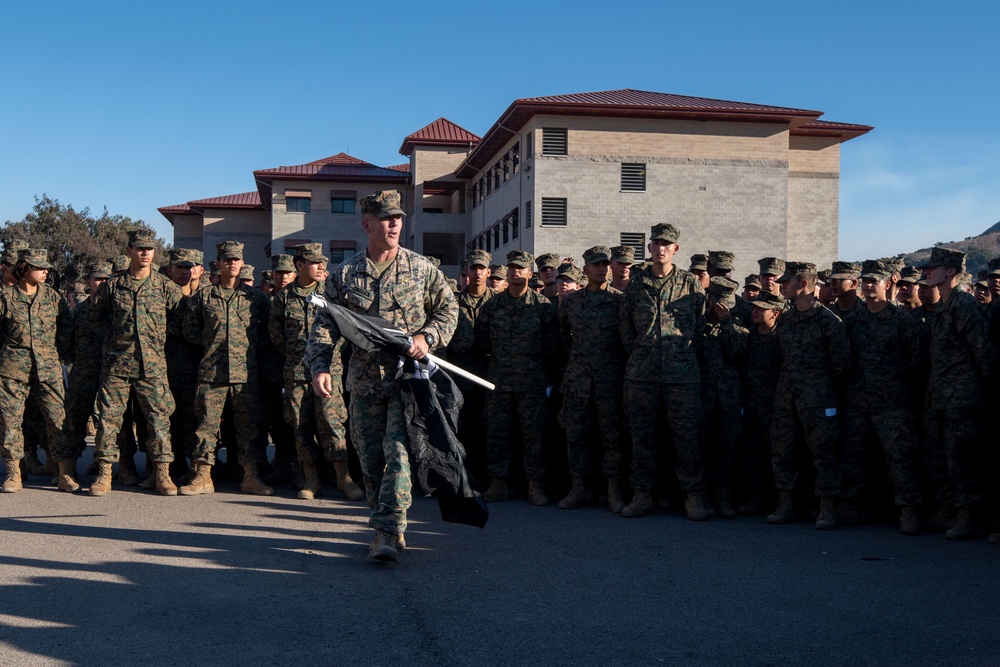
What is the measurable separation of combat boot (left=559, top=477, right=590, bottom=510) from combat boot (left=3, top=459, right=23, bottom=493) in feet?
16.1

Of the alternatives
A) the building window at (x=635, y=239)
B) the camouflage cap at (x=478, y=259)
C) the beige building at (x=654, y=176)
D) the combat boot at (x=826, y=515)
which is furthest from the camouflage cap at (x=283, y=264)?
the building window at (x=635, y=239)

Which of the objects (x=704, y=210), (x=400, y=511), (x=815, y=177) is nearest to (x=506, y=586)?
(x=400, y=511)

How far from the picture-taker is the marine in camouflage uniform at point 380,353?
590 centimetres

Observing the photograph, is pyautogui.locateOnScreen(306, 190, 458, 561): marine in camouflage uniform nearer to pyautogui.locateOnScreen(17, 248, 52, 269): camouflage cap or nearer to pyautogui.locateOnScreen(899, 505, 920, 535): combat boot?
pyautogui.locateOnScreen(899, 505, 920, 535): combat boot

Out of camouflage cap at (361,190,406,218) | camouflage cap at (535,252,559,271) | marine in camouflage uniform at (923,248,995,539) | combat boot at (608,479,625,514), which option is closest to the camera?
camouflage cap at (361,190,406,218)

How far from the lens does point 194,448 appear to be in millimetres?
8797

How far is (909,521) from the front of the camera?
A: 23.5 ft

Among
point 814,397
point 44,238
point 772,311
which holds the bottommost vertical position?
point 814,397

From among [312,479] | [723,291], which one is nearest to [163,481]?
[312,479]

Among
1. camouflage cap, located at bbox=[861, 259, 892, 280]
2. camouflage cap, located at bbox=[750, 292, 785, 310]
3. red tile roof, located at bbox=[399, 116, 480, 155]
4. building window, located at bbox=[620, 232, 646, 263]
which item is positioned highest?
red tile roof, located at bbox=[399, 116, 480, 155]

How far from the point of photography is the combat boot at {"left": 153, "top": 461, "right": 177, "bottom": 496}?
8.44 m

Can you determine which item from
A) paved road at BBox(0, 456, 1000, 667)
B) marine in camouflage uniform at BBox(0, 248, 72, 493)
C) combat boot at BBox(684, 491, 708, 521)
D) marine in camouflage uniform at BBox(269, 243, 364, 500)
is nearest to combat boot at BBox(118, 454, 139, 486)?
marine in camouflage uniform at BBox(0, 248, 72, 493)

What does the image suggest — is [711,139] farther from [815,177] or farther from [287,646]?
[287,646]

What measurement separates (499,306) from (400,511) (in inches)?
119
